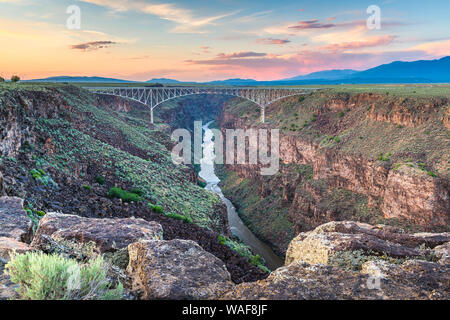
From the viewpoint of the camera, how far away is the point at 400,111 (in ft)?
164

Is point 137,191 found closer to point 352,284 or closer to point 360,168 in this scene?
point 352,284

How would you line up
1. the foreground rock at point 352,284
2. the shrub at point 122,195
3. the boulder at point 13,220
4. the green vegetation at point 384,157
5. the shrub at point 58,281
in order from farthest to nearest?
the green vegetation at point 384,157 → the shrub at point 122,195 → the boulder at point 13,220 → the foreground rock at point 352,284 → the shrub at point 58,281

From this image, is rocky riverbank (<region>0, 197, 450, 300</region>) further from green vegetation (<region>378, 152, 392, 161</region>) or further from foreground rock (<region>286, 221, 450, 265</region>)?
green vegetation (<region>378, 152, 392, 161</region>)

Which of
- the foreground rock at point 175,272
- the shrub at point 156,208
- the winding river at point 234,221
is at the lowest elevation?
the winding river at point 234,221

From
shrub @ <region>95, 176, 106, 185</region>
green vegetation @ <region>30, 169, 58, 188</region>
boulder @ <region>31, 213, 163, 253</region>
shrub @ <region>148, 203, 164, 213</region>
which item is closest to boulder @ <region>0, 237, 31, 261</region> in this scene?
boulder @ <region>31, 213, 163, 253</region>

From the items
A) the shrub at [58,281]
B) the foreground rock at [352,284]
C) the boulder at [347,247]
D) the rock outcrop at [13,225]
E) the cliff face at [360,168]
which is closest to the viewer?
the shrub at [58,281]

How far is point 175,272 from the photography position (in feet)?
20.8

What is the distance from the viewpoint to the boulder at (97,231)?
9641 mm

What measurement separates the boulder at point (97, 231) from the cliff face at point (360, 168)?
1375 inches

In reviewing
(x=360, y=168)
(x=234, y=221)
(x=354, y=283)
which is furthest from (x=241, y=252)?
(x=234, y=221)

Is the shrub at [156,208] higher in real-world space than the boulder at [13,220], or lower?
lower

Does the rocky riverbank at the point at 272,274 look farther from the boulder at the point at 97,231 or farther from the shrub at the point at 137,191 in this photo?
the shrub at the point at 137,191

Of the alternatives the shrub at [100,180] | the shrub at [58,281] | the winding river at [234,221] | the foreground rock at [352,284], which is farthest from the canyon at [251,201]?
the winding river at [234,221]

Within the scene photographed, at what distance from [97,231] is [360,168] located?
43260 millimetres
